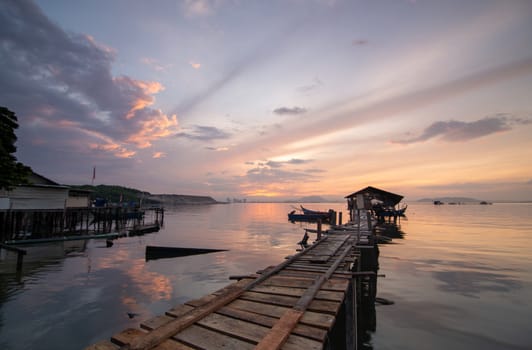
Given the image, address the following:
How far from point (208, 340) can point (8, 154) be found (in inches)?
725

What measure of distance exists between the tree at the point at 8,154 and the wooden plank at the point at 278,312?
16.8 m

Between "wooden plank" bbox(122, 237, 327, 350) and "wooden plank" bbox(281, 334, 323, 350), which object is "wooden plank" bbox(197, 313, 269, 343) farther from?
"wooden plank" bbox(281, 334, 323, 350)

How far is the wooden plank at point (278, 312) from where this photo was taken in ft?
16.6

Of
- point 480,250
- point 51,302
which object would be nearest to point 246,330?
point 51,302

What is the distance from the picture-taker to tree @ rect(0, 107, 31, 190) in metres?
15.1

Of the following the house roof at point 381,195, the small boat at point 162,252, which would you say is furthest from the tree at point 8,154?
the house roof at point 381,195

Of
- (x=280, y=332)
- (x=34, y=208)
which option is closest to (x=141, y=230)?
(x=34, y=208)

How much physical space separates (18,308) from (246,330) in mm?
13726

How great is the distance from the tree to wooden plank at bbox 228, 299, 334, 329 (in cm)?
1679

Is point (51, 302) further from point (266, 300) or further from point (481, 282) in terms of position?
point (481, 282)

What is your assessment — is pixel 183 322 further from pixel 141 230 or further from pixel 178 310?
pixel 141 230

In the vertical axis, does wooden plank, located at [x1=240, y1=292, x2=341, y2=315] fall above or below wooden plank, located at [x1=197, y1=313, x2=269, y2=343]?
below

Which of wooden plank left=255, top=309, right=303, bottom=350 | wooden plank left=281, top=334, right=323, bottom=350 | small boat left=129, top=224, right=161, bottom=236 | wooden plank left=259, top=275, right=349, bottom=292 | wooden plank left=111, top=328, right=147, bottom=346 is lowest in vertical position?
small boat left=129, top=224, right=161, bottom=236

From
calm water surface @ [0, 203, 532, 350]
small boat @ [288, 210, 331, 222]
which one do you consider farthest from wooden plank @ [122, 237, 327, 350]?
small boat @ [288, 210, 331, 222]
